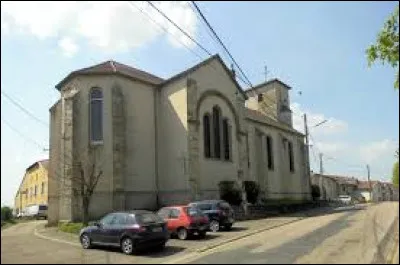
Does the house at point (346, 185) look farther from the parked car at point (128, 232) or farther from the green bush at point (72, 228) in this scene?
the parked car at point (128, 232)

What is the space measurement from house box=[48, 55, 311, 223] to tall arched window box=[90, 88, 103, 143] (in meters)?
0.07

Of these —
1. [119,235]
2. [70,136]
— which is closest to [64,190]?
[70,136]

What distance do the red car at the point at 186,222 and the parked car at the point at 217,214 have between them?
2638 mm

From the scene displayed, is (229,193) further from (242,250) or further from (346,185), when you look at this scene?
(346,185)

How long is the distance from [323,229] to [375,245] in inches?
354

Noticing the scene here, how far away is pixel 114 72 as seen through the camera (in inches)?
1420

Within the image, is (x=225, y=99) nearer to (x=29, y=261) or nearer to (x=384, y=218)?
(x=384, y=218)

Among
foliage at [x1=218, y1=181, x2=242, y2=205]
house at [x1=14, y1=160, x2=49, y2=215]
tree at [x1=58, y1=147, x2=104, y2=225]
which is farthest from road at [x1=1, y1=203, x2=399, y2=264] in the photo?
house at [x1=14, y1=160, x2=49, y2=215]

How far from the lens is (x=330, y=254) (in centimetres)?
1636

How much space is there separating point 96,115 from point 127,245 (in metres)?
17.9

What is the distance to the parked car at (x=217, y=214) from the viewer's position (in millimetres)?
27188

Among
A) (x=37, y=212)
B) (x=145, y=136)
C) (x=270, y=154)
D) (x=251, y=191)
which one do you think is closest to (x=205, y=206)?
(x=145, y=136)

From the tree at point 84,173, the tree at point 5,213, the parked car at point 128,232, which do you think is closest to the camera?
the tree at point 5,213

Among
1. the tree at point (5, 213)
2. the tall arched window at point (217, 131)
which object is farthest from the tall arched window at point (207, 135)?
the tree at point (5, 213)
